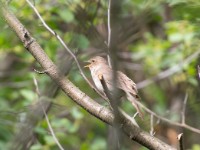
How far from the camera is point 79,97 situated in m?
2.98

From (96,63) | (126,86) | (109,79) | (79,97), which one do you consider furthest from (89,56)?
(79,97)

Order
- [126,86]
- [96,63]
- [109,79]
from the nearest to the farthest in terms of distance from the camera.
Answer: [109,79]
[126,86]
[96,63]

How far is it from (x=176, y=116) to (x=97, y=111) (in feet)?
12.5

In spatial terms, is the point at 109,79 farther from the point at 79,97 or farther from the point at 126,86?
the point at 126,86

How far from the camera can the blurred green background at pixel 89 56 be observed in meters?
4.26

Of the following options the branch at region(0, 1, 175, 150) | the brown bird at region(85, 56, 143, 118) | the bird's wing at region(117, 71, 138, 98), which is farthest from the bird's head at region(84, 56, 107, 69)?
the branch at region(0, 1, 175, 150)

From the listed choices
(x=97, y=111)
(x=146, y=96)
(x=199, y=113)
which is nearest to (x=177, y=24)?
(x=199, y=113)

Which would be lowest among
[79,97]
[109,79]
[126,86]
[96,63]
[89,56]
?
[89,56]

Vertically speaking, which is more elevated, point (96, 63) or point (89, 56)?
point (96, 63)

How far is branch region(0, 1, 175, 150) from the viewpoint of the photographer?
2.84 m

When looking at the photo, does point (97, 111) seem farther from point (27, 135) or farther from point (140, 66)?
point (140, 66)

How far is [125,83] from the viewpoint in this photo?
12.5 feet

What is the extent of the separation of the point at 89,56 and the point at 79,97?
8.51ft

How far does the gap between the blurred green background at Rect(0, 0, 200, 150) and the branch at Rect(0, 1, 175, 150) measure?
10.8 inches
